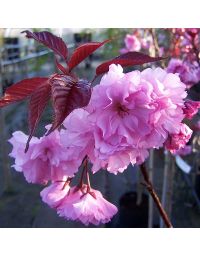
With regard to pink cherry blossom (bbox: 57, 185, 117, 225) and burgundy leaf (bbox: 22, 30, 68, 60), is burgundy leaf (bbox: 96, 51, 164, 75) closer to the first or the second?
burgundy leaf (bbox: 22, 30, 68, 60)

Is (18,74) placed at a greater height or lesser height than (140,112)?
lesser

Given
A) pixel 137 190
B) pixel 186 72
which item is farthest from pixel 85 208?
pixel 137 190

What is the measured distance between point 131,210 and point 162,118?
102 inches

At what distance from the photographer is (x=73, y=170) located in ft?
2.42

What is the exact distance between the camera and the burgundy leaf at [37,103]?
0.57m

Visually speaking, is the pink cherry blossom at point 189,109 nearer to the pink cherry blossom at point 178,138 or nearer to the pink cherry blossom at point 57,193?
the pink cherry blossom at point 178,138

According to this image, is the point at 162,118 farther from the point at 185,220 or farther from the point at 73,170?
the point at 185,220

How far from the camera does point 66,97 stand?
559mm

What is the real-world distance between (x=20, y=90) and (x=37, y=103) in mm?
50

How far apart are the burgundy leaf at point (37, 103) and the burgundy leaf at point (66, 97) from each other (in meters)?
0.03

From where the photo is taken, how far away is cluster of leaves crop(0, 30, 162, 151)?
1.82 ft

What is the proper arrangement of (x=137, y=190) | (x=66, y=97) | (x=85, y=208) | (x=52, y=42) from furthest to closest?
(x=137, y=190) → (x=85, y=208) → (x=52, y=42) → (x=66, y=97)

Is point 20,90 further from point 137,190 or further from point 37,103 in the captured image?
point 137,190

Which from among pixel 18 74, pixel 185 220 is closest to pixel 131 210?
pixel 185 220
